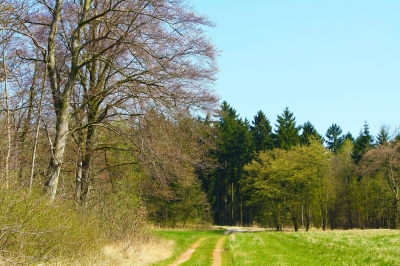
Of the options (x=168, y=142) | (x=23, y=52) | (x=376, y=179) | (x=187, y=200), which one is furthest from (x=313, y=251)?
(x=376, y=179)

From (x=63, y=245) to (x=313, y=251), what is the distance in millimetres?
14116

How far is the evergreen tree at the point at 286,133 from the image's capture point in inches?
2443

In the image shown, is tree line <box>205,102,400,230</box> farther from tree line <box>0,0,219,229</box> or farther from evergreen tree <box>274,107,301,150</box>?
tree line <box>0,0,219,229</box>

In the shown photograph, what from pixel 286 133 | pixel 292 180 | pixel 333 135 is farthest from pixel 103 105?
pixel 333 135

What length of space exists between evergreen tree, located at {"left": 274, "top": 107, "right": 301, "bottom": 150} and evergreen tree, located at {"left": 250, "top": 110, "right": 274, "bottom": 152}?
135 cm

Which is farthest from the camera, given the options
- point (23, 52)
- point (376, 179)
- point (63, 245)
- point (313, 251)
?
point (376, 179)

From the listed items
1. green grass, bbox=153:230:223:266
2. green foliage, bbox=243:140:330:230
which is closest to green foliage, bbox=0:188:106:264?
green grass, bbox=153:230:223:266

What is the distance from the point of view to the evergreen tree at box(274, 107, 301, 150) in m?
62.1

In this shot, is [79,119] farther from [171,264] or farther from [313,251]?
[313,251]

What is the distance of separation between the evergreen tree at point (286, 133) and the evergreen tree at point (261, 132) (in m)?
1.35

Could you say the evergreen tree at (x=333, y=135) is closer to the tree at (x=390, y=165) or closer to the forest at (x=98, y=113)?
the tree at (x=390, y=165)

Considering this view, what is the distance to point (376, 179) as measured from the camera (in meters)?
52.5

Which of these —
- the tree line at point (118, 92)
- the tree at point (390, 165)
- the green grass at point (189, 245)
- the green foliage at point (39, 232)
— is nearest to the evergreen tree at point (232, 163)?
the tree at point (390, 165)

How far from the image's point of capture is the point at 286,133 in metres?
63.3
